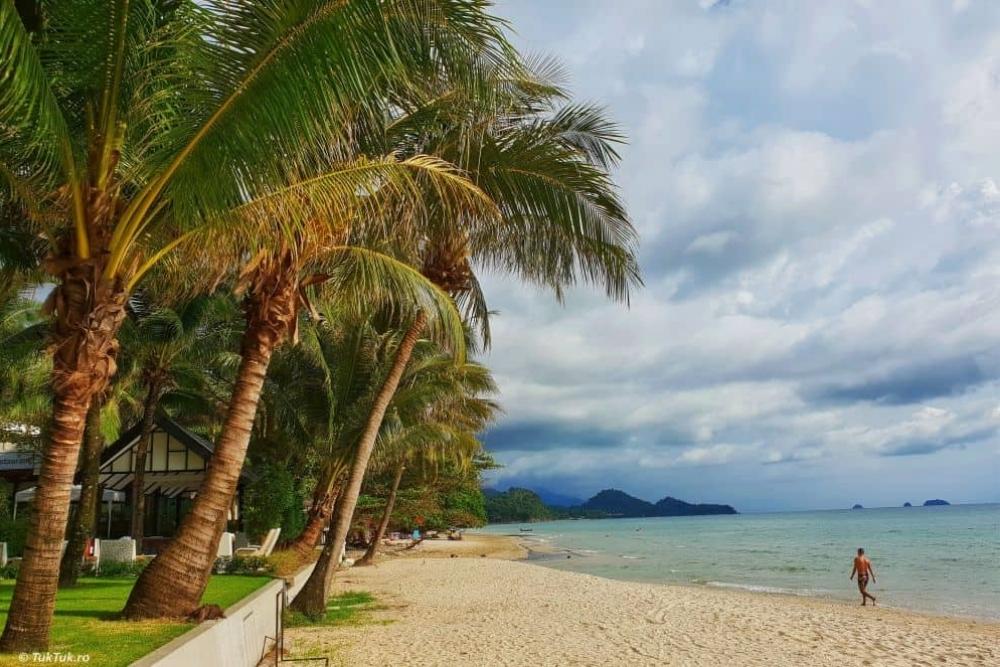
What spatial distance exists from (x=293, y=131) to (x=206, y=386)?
1761 centimetres

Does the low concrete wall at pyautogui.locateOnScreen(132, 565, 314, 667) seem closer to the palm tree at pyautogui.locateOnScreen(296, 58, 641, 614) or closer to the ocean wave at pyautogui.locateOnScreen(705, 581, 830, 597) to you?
the palm tree at pyautogui.locateOnScreen(296, 58, 641, 614)

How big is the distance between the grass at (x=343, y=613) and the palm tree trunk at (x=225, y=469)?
3.94 metres

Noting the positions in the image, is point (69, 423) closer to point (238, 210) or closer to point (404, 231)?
point (238, 210)

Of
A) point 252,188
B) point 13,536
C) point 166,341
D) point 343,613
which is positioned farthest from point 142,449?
point 252,188

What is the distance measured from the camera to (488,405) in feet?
90.5

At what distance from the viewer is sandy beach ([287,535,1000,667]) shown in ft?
31.6

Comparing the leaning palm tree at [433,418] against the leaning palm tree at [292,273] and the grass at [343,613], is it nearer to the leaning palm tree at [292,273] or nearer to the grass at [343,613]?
the grass at [343,613]

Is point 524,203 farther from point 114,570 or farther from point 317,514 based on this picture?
point 317,514

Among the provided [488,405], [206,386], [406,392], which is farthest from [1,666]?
[488,405]

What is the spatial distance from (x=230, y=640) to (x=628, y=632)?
7.05 meters

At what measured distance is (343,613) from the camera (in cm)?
1304

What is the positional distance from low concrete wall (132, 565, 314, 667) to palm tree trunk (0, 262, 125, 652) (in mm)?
930

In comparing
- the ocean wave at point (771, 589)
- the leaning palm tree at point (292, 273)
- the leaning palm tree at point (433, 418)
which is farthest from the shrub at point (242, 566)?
the ocean wave at point (771, 589)

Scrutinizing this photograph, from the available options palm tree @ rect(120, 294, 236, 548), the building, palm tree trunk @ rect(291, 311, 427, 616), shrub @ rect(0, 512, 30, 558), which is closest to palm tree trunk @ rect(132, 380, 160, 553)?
palm tree @ rect(120, 294, 236, 548)
